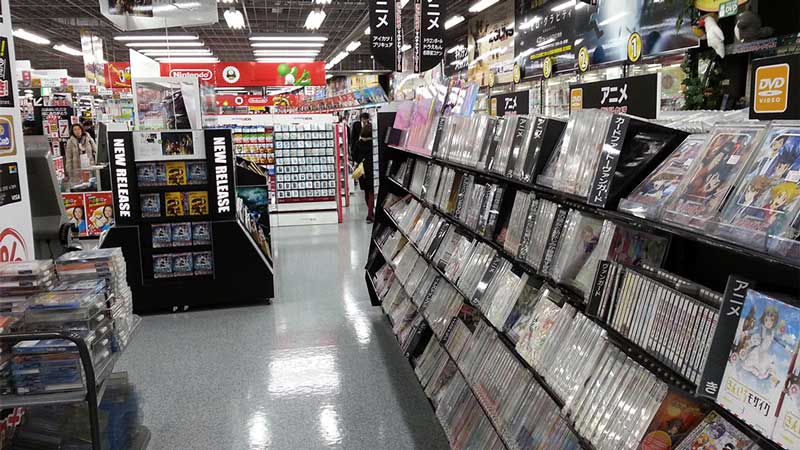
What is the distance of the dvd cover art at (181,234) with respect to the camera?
20.1 ft

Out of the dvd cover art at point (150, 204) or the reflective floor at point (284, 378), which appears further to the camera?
the dvd cover art at point (150, 204)

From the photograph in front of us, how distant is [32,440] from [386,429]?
1.87m

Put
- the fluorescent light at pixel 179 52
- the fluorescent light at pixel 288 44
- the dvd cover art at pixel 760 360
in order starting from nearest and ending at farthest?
the dvd cover art at pixel 760 360, the fluorescent light at pixel 288 44, the fluorescent light at pixel 179 52

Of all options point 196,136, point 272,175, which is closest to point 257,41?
point 272,175

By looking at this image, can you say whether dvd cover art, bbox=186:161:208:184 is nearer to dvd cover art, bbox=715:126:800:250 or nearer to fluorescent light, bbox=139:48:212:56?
dvd cover art, bbox=715:126:800:250

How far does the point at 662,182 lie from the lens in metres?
1.74

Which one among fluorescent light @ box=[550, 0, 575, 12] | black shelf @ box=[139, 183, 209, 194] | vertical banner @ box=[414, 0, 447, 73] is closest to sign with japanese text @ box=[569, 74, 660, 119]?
black shelf @ box=[139, 183, 209, 194]

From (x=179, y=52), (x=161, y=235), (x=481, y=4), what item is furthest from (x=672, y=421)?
(x=179, y=52)

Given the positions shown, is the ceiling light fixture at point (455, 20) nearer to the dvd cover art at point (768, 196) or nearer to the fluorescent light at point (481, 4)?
the fluorescent light at point (481, 4)

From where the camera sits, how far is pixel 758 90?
1516 millimetres

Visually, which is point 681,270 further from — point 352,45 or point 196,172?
point 352,45

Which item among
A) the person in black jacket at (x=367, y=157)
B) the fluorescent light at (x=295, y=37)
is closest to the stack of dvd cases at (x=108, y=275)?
the person in black jacket at (x=367, y=157)

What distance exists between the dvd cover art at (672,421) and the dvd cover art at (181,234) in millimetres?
5389

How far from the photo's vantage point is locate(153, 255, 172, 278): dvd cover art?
614 cm
